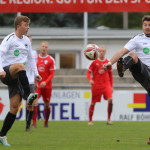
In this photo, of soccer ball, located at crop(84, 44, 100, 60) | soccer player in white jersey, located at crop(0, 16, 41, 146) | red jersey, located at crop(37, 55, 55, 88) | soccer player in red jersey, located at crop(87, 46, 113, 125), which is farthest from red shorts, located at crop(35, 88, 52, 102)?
soccer player in white jersey, located at crop(0, 16, 41, 146)

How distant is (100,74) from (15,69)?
6700 mm

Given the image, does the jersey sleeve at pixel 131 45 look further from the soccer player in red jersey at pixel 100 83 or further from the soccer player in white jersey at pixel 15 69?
the soccer player in red jersey at pixel 100 83

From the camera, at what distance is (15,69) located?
28.7ft

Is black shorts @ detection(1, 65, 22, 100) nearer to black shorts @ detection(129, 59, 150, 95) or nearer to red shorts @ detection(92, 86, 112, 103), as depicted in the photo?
black shorts @ detection(129, 59, 150, 95)

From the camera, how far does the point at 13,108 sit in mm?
9109

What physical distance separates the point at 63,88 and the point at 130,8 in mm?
3176

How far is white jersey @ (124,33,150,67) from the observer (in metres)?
9.09

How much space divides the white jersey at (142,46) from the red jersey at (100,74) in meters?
5.91

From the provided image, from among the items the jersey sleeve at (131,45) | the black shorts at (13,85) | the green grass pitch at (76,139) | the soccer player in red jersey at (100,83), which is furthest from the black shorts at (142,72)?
the soccer player in red jersey at (100,83)

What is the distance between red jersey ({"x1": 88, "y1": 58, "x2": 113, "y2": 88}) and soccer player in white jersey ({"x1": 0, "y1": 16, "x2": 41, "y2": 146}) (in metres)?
5.74

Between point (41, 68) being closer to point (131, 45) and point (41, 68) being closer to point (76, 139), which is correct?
point (76, 139)

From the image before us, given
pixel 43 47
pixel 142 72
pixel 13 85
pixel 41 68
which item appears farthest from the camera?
pixel 41 68

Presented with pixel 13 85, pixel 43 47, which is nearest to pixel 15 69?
pixel 13 85

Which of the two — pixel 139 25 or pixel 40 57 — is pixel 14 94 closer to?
pixel 40 57
